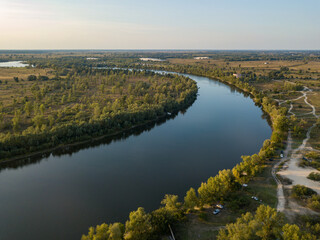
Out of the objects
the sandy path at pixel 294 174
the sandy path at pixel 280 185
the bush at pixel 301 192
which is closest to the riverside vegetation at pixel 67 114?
the sandy path at pixel 280 185

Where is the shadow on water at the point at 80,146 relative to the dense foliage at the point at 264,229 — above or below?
below

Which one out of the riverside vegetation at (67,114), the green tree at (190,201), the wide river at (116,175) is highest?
the riverside vegetation at (67,114)

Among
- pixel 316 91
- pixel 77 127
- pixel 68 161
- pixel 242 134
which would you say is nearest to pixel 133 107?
pixel 77 127

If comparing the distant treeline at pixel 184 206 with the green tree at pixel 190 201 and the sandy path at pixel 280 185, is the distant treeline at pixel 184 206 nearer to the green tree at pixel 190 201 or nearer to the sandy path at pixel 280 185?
the green tree at pixel 190 201

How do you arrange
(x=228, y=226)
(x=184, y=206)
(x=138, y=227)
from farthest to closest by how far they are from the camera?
(x=184, y=206) < (x=138, y=227) < (x=228, y=226)

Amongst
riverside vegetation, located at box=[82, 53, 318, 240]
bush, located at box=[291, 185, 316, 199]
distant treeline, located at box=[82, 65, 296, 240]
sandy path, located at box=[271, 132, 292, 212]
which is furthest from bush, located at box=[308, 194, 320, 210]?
distant treeline, located at box=[82, 65, 296, 240]

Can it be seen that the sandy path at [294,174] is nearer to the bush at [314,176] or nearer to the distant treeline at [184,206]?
the bush at [314,176]

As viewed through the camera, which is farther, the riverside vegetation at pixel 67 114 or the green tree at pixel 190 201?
the riverside vegetation at pixel 67 114

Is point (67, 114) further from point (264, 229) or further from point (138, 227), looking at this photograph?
point (264, 229)

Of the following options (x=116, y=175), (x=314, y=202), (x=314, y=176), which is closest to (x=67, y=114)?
(x=116, y=175)

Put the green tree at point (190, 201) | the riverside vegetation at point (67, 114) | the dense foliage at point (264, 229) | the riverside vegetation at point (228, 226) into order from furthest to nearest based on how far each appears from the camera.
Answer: the riverside vegetation at point (67, 114)
the green tree at point (190, 201)
the riverside vegetation at point (228, 226)
the dense foliage at point (264, 229)

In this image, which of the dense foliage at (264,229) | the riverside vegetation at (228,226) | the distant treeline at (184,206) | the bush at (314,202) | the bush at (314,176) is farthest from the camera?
the bush at (314,176)
